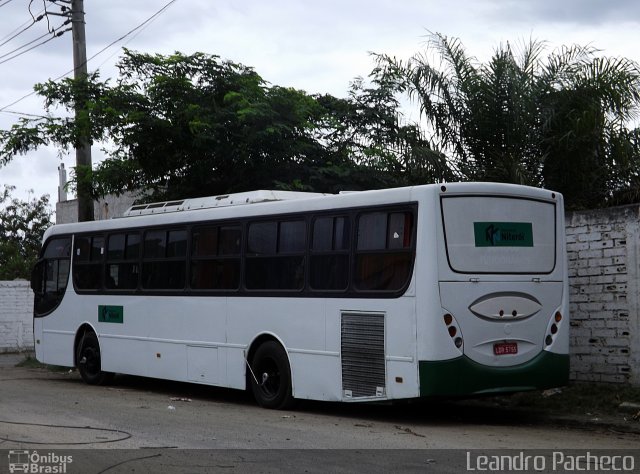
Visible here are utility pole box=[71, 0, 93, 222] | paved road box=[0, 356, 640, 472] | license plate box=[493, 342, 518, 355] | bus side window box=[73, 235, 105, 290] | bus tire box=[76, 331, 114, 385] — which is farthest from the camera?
utility pole box=[71, 0, 93, 222]

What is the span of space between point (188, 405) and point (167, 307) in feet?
6.80

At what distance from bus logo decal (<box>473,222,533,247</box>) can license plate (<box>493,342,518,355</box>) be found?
119 cm

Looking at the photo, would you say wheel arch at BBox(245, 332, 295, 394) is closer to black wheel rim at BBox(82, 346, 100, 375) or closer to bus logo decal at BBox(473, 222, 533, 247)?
bus logo decal at BBox(473, 222, 533, 247)

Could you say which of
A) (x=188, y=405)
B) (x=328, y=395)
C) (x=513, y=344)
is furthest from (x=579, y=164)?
(x=188, y=405)

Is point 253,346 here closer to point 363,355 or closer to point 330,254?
point 330,254

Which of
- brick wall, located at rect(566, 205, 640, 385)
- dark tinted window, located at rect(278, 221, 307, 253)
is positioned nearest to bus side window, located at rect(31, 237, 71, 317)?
dark tinted window, located at rect(278, 221, 307, 253)

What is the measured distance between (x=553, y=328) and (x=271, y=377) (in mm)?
3924

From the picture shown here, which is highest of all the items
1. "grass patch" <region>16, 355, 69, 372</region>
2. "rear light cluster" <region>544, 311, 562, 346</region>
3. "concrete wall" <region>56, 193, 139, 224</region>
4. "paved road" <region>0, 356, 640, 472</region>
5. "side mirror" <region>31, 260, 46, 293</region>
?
"concrete wall" <region>56, 193, 139, 224</region>

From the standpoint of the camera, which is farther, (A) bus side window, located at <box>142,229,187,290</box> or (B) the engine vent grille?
(A) bus side window, located at <box>142,229,187,290</box>

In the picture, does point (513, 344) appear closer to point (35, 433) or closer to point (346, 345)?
point (346, 345)

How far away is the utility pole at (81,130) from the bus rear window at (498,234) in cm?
1154

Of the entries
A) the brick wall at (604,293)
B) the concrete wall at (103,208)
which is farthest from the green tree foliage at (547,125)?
the concrete wall at (103,208)

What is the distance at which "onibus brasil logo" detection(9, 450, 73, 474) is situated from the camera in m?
8.48

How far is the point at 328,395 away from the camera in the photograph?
12.7 meters
